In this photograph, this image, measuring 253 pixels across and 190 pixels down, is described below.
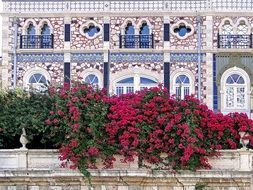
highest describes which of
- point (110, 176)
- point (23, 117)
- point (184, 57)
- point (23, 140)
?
point (184, 57)

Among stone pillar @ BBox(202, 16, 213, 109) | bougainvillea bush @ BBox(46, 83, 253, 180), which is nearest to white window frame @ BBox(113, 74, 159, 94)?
stone pillar @ BBox(202, 16, 213, 109)

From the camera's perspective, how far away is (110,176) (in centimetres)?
3084

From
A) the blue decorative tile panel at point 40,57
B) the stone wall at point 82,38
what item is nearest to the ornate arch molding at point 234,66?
the stone wall at point 82,38

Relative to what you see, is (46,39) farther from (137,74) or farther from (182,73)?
(182,73)

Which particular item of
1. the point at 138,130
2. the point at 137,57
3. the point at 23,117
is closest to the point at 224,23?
the point at 137,57

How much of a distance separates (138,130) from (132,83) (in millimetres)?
16084

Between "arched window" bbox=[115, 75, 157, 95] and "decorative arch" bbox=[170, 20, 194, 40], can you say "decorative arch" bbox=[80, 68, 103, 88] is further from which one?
"decorative arch" bbox=[170, 20, 194, 40]

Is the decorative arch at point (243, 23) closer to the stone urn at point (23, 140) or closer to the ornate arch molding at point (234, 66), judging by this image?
the ornate arch molding at point (234, 66)

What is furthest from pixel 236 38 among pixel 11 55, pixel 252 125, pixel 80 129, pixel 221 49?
pixel 80 129

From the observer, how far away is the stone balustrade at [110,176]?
30.9 metres

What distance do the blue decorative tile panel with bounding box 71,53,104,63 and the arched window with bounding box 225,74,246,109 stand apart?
661 centimetres

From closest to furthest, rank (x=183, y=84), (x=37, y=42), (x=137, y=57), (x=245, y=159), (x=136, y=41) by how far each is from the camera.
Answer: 1. (x=245, y=159)
2. (x=183, y=84)
3. (x=137, y=57)
4. (x=136, y=41)
5. (x=37, y=42)

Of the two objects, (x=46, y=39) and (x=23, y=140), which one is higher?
(x=46, y=39)

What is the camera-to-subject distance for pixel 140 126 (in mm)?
31469
